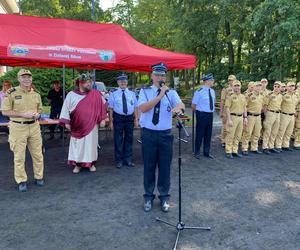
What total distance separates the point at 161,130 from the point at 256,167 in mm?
3542

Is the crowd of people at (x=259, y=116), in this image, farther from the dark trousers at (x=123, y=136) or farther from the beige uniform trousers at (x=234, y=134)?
the dark trousers at (x=123, y=136)

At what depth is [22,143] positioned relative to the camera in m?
5.16

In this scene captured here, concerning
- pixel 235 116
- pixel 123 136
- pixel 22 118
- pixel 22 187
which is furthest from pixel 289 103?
pixel 22 187

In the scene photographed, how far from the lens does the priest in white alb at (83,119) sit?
6.14 meters

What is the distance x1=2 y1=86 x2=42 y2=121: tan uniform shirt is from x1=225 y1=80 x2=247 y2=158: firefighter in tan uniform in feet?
13.6

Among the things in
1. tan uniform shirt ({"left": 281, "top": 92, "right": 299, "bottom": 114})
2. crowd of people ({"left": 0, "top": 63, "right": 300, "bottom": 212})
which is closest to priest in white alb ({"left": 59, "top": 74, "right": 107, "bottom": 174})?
crowd of people ({"left": 0, "top": 63, "right": 300, "bottom": 212})

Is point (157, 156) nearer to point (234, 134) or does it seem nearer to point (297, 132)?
point (234, 134)

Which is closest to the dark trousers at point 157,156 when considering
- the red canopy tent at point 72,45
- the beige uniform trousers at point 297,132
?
the red canopy tent at point 72,45

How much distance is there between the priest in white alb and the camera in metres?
6.14

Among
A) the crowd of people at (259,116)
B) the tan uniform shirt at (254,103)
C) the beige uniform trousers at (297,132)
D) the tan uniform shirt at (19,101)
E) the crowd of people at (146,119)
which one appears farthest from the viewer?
the beige uniform trousers at (297,132)

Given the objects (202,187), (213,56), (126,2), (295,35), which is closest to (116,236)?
(202,187)

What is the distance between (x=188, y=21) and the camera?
69.9 feet

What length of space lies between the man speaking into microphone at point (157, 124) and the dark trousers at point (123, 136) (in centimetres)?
238

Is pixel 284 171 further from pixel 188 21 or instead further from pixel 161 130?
pixel 188 21
